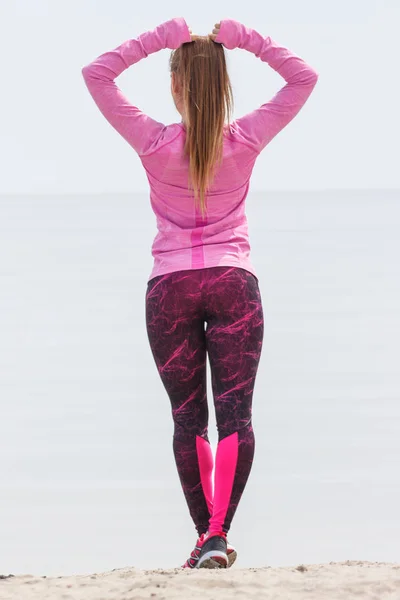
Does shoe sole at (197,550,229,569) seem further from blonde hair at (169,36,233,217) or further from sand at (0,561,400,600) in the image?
blonde hair at (169,36,233,217)

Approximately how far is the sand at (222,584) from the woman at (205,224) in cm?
25

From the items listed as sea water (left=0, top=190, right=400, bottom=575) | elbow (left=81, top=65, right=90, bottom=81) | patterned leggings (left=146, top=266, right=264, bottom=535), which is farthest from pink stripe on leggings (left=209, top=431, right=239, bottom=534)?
elbow (left=81, top=65, right=90, bottom=81)

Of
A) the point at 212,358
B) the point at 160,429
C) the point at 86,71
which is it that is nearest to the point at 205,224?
the point at 212,358

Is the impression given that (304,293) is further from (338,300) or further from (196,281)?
(196,281)

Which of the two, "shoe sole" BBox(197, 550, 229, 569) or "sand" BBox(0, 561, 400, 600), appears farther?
"shoe sole" BBox(197, 550, 229, 569)

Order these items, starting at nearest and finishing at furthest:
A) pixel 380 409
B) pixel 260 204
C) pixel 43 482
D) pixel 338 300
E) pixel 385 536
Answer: pixel 385 536 < pixel 43 482 < pixel 380 409 < pixel 338 300 < pixel 260 204

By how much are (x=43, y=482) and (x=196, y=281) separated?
4.95 ft

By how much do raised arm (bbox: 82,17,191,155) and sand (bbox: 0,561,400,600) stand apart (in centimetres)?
94

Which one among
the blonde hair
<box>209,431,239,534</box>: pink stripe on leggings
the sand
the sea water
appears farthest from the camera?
the sea water

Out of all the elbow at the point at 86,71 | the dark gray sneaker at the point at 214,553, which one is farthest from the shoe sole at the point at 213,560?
the elbow at the point at 86,71

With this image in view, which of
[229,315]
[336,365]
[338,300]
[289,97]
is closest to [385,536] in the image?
[229,315]

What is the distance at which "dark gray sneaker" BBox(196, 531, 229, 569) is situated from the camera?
9.00 ft

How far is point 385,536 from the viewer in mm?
3557

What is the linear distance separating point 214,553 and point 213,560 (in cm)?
2
